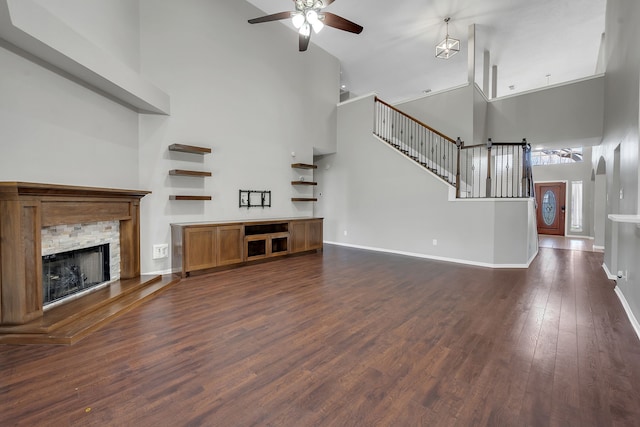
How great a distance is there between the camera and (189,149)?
15.0 ft

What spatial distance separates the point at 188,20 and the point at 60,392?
17.1 feet

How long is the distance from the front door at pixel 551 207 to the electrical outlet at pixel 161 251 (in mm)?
12048

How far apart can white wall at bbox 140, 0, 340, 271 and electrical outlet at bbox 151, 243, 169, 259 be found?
8cm

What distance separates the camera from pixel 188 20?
15.4ft

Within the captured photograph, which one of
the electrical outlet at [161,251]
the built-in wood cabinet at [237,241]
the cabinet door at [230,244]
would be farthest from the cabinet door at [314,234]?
the electrical outlet at [161,251]

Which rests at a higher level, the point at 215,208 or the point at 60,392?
the point at 215,208

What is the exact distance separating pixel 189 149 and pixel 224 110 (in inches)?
46.1

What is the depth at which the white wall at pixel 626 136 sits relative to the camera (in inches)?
114

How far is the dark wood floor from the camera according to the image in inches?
62.3

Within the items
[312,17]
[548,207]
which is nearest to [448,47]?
[312,17]

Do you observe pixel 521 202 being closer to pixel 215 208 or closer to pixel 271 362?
pixel 271 362

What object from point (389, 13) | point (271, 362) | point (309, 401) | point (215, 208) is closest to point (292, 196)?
point (215, 208)

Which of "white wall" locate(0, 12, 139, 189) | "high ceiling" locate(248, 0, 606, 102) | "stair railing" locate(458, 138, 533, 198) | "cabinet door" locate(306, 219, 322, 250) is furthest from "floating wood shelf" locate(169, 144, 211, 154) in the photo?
"stair railing" locate(458, 138, 533, 198)

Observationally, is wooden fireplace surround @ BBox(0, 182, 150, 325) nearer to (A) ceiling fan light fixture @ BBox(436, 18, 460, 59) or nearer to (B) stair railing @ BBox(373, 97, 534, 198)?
(B) stair railing @ BBox(373, 97, 534, 198)
